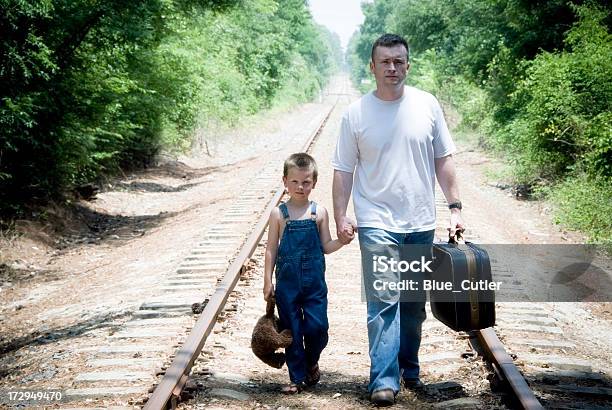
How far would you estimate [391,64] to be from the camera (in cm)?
388

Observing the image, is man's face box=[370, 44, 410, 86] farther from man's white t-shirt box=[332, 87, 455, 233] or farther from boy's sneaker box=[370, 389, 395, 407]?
boy's sneaker box=[370, 389, 395, 407]

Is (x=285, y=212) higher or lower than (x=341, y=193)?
lower

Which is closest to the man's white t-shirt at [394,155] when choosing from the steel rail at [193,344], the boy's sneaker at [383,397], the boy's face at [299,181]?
the boy's face at [299,181]

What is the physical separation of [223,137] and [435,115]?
22179mm

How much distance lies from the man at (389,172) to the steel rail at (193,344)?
1.15 meters

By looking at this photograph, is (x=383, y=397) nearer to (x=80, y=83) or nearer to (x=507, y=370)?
(x=507, y=370)

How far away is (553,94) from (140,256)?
7.45m

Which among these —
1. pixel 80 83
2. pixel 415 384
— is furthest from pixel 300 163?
pixel 80 83

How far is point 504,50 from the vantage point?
1567 cm

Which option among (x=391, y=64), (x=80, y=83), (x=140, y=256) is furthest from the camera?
(x=80, y=83)

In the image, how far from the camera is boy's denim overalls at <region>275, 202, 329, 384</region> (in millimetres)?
4152

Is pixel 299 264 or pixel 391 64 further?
pixel 299 264

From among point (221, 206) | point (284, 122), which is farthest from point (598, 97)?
point (284, 122)

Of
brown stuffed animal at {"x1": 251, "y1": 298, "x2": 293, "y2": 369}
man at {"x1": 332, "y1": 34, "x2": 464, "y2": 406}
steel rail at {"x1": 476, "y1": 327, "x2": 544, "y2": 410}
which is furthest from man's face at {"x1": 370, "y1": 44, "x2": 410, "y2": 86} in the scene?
steel rail at {"x1": 476, "y1": 327, "x2": 544, "y2": 410}
